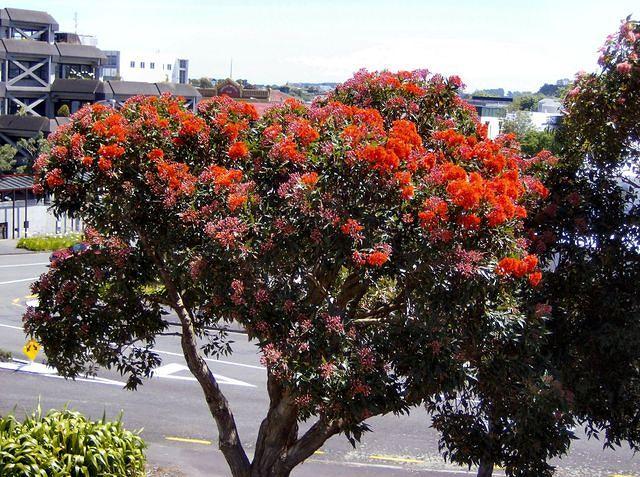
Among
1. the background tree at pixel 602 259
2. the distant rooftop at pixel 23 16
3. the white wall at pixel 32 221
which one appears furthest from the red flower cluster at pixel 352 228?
the distant rooftop at pixel 23 16

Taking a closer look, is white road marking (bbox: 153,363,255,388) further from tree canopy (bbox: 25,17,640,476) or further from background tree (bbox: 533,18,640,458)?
background tree (bbox: 533,18,640,458)

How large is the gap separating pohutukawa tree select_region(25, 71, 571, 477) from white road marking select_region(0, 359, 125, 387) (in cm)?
861

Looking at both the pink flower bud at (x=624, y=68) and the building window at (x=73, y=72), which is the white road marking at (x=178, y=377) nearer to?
the pink flower bud at (x=624, y=68)

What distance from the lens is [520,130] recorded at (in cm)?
Result: 6334

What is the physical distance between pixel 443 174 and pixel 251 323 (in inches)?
81.6

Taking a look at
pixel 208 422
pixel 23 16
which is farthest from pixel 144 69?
pixel 208 422

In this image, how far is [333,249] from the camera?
22.7ft

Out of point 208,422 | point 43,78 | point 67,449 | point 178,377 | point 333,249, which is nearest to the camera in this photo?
point 333,249

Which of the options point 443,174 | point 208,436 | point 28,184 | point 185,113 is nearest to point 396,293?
point 443,174

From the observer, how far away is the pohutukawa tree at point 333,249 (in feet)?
22.4

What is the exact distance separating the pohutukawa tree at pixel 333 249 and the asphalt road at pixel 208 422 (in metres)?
4.80

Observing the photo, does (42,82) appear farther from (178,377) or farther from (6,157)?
(178,377)

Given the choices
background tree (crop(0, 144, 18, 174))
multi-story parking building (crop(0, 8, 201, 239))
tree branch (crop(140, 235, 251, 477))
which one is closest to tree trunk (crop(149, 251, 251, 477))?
tree branch (crop(140, 235, 251, 477))

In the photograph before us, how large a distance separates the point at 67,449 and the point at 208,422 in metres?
4.40
